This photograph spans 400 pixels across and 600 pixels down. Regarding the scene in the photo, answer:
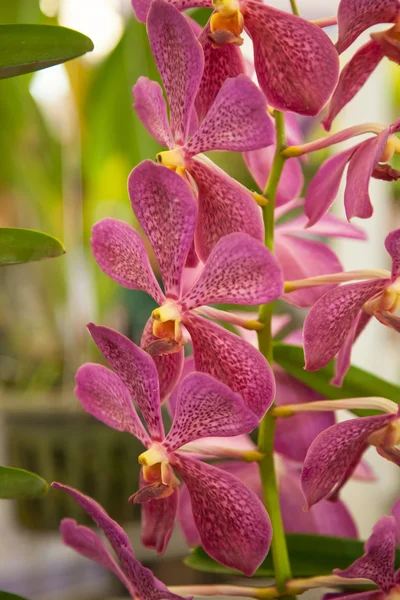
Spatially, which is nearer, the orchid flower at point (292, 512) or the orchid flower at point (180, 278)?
the orchid flower at point (180, 278)

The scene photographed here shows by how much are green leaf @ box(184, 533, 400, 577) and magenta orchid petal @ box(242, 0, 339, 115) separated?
0.17 metres

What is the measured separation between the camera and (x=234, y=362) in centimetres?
23

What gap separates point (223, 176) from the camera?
24cm

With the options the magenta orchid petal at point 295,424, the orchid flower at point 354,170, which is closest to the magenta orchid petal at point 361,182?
the orchid flower at point 354,170

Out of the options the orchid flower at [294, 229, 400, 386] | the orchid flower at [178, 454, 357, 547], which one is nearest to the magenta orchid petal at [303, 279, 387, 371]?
the orchid flower at [294, 229, 400, 386]

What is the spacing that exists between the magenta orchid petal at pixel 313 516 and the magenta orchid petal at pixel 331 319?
0.12m

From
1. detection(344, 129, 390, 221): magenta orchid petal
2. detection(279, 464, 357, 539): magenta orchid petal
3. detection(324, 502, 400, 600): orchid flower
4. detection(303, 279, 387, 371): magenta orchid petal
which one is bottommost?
detection(279, 464, 357, 539): magenta orchid petal

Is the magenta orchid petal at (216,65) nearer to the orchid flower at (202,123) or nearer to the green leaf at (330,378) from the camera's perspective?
the orchid flower at (202,123)

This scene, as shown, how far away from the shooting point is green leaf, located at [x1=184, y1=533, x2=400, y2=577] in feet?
0.97

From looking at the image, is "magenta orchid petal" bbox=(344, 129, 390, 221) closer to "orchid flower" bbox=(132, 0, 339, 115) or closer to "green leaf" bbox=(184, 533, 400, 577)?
"orchid flower" bbox=(132, 0, 339, 115)

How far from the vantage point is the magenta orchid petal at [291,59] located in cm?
22

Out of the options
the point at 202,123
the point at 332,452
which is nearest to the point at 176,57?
the point at 202,123

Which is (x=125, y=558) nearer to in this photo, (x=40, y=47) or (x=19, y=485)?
(x=19, y=485)

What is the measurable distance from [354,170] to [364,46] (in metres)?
0.04
